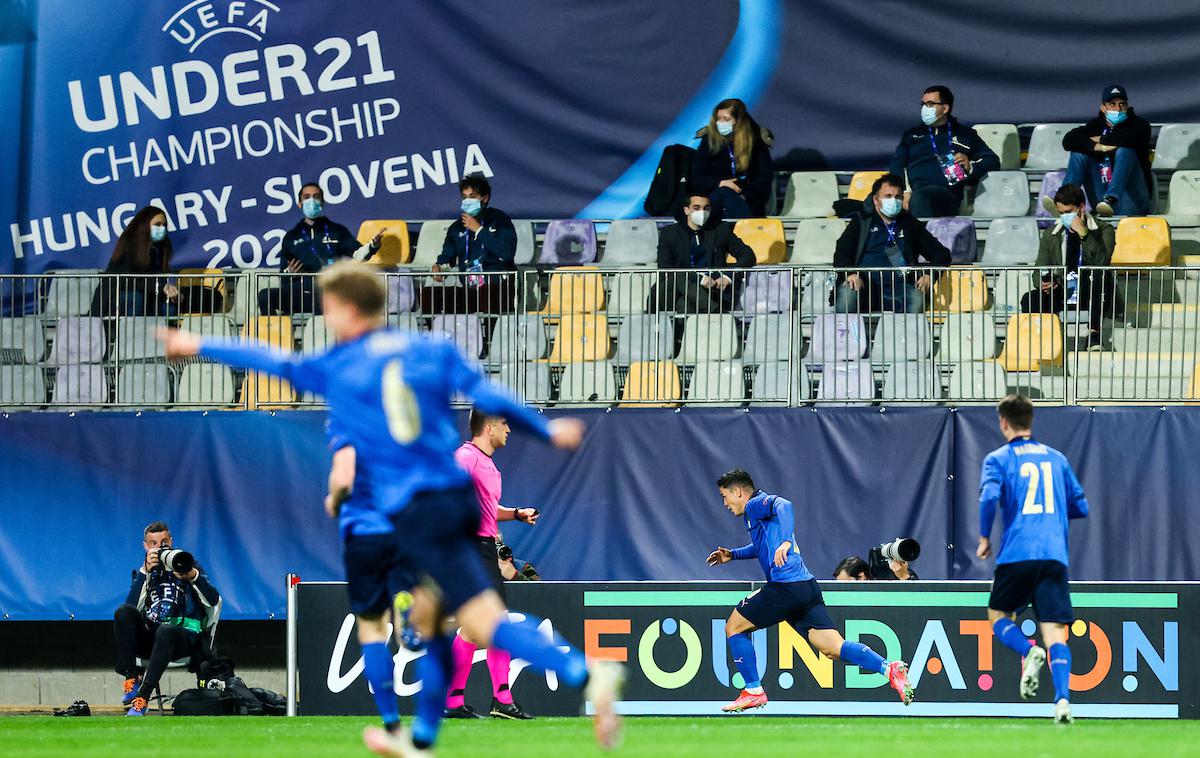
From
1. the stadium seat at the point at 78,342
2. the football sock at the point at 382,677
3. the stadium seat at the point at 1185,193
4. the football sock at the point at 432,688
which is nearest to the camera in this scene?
the football sock at the point at 432,688

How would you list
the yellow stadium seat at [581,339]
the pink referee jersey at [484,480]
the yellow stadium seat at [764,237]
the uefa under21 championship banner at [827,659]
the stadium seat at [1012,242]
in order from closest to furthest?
the pink referee jersey at [484,480] < the uefa under21 championship banner at [827,659] < the yellow stadium seat at [581,339] < the stadium seat at [1012,242] < the yellow stadium seat at [764,237]

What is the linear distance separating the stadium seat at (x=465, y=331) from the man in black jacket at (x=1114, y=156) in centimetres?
590

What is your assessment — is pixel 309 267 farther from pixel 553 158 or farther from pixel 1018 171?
pixel 1018 171

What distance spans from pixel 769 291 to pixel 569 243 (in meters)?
3.08

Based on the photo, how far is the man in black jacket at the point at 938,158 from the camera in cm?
1830

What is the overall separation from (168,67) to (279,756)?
12.3m

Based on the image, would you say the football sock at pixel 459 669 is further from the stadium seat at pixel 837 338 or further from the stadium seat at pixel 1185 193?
the stadium seat at pixel 1185 193

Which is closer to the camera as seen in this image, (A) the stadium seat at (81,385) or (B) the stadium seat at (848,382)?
(B) the stadium seat at (848,382)

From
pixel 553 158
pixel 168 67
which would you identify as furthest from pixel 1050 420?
pixel 168 67

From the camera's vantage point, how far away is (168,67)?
20250 millimetres

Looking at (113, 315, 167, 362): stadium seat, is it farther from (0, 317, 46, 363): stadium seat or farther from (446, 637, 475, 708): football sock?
(446, 637, 475, 708): football sock

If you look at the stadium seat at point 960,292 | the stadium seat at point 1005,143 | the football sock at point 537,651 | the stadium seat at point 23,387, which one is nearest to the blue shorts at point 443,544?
the football sock at point 537,651

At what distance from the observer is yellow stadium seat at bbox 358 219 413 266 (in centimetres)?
1936

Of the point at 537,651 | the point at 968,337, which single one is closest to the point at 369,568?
the point at 537,651
